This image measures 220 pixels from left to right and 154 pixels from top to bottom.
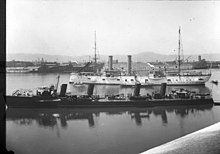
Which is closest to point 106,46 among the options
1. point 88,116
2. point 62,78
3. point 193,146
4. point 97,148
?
point 62,78

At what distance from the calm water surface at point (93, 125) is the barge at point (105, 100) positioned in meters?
0.03

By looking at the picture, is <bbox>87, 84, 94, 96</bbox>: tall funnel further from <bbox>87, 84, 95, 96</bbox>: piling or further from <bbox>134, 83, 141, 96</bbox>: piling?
<bbox>134, 83, 141, 96</bbox>: piling

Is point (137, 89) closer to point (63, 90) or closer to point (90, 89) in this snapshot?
point (90, 89)

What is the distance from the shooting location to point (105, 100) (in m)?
1.64

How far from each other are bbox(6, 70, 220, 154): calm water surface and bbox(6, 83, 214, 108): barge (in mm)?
33

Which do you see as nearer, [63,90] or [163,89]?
[63,90]

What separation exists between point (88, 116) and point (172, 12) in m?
0.92

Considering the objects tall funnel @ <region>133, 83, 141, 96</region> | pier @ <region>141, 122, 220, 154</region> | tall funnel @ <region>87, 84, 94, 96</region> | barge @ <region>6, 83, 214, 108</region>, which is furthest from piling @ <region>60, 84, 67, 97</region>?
pier @ <region>141, 122, 220, 154</region>

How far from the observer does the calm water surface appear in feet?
4.88

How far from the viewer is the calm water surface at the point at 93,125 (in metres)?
1.49

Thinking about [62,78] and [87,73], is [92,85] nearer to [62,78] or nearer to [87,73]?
[87,73]

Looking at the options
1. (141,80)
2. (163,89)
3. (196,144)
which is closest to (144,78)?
(141,80)

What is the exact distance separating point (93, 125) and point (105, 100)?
0.61 feet

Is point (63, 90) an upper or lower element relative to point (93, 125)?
upper
